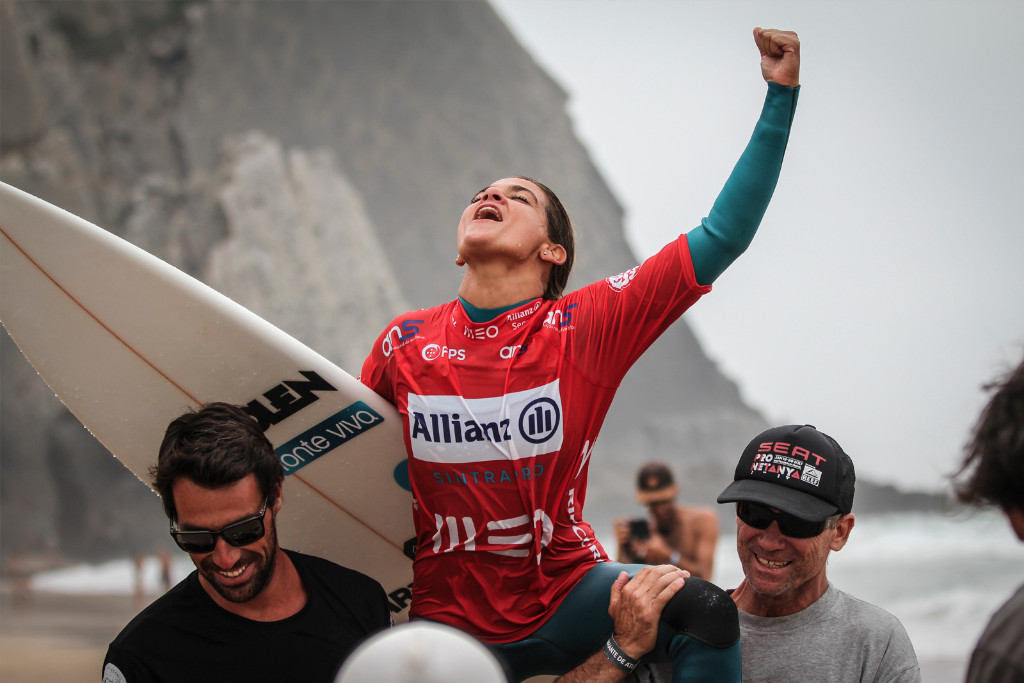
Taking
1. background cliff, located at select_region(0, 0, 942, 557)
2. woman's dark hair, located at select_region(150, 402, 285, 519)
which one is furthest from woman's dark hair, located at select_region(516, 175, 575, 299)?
background cliff, located at select_region(0, 0, 942, 557)

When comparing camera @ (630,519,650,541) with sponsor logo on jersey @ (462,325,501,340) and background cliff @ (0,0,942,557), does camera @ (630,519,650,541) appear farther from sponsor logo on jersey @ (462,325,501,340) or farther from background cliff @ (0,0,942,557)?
background cliff @ (0,0,942,557)

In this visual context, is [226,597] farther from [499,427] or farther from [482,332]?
[482,332]

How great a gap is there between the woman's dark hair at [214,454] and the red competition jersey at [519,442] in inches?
15.3

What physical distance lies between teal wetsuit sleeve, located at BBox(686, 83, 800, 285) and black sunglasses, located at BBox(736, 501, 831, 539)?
535mm

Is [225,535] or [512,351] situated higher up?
[512,351]

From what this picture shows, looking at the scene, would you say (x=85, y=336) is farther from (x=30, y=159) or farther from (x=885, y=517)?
(x=885, y=517)

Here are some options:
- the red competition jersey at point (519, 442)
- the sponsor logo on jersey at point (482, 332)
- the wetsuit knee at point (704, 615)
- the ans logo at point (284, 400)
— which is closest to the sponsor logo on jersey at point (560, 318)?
the red competition jersey at point (519, 442)

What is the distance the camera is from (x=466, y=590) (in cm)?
199

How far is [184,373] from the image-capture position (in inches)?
99.9

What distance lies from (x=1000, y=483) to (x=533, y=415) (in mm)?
1026

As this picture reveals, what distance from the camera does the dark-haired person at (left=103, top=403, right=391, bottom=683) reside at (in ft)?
5.78

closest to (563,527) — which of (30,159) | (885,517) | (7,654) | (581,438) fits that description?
(581,438)

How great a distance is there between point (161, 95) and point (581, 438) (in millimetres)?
21297

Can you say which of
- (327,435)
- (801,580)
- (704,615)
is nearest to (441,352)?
(327,435)
